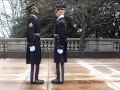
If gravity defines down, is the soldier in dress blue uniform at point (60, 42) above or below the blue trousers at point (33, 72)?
above

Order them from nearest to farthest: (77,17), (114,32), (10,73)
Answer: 1. (10,73)
2. (77,17)
3. (114,32)

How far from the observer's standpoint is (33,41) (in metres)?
10.1

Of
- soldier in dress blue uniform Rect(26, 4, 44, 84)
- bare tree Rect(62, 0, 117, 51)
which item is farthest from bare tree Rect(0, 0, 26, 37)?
soldier in dress blue uniform Rect(26, 4, 44, 84)

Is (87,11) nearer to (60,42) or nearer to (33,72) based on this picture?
(60,42)

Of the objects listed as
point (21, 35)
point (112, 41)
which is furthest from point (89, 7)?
point (21, 35)

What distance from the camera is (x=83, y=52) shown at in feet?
66.4

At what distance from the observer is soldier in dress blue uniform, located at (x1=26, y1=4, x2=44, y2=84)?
10.1 m

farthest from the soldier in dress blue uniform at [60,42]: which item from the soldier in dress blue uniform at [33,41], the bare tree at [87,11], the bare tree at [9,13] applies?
the bare tree at [9,13]

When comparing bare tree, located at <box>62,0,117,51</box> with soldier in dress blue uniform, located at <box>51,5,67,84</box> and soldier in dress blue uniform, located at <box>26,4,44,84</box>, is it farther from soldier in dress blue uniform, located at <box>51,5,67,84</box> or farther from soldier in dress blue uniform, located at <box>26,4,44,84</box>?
soldier in dress blue uniform, located at <box>26,4,44,84</box>

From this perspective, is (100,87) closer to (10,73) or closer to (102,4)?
(10,73)

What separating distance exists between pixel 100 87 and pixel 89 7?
458 inches

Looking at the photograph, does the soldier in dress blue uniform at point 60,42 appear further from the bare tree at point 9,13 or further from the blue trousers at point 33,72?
the bare tree at point 9,13

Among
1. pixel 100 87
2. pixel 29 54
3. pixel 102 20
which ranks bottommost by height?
pixel 100 87

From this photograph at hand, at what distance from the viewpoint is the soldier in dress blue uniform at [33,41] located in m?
10.1
